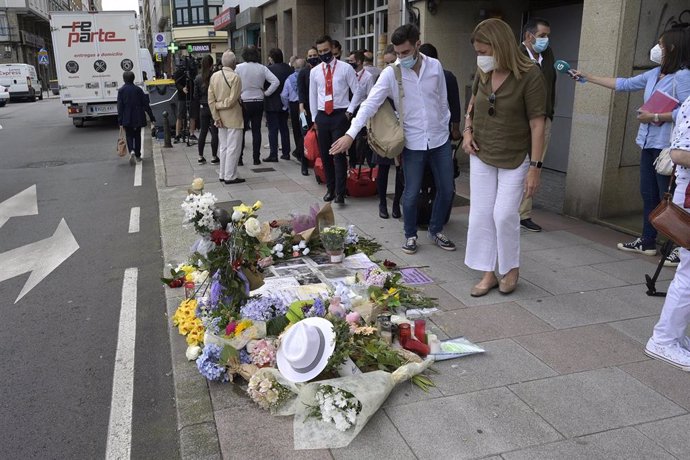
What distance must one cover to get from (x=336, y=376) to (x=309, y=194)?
5.47 metres

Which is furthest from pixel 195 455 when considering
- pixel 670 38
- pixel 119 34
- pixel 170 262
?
pixel 119 34

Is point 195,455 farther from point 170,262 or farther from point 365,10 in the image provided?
point 365,10

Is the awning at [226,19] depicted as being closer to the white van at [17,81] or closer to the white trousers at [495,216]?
the white van at [17,81]

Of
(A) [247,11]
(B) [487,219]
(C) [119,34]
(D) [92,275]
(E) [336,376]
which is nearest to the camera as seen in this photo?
(E) [336,376]

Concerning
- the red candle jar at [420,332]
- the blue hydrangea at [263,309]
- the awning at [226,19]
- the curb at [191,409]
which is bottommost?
the curb at [191,409]

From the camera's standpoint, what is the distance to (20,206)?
886cm

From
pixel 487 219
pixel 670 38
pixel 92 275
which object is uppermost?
pixel 670 38

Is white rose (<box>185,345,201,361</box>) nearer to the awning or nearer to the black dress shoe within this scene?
the black dress shoe

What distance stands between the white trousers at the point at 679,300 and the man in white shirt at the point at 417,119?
2.38 meters

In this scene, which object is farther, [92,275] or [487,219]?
[92,275]

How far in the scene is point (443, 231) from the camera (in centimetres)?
647

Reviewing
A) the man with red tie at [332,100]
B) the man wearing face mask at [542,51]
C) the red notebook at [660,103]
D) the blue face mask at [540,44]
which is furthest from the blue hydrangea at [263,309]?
the man with red tie at [332,100]

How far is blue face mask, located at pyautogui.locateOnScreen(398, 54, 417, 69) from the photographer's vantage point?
17.3ft

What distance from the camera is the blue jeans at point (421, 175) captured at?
562cm
